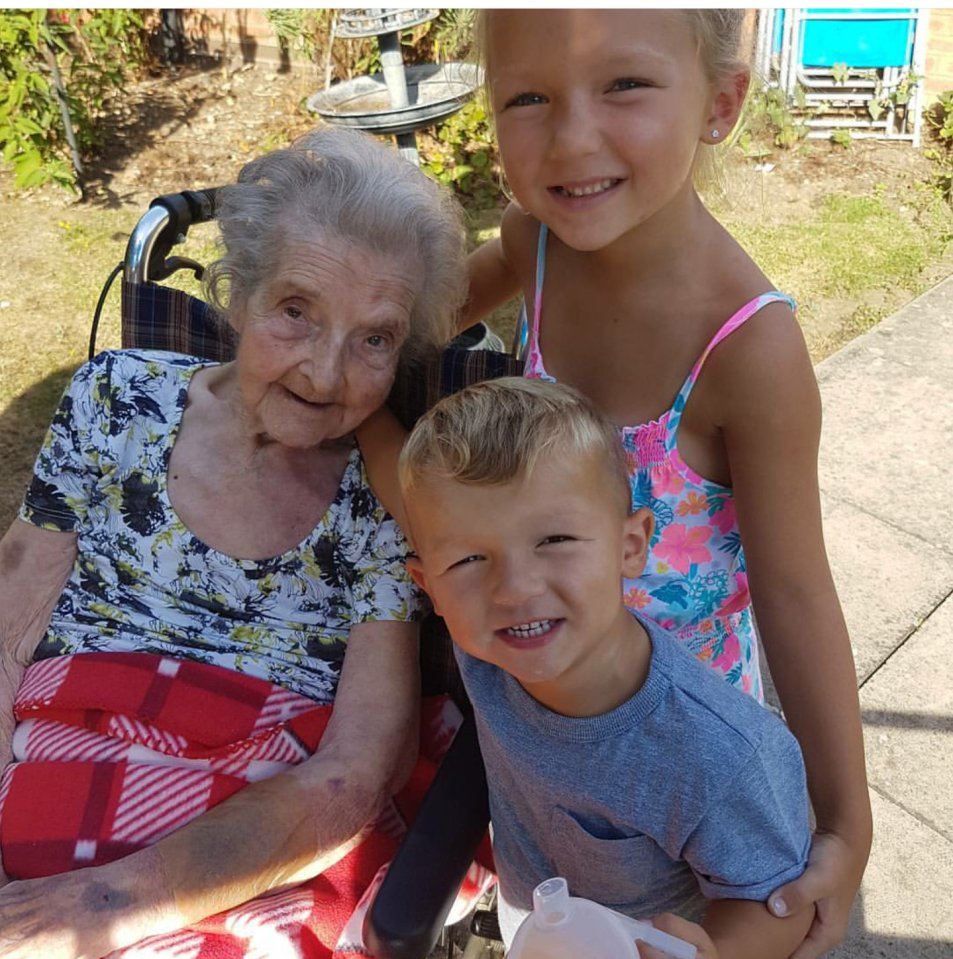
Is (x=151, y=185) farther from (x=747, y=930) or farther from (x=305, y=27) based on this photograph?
(x=747, y=930)

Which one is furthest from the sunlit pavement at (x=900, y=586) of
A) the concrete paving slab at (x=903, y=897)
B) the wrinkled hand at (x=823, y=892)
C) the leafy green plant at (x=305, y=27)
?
the leafy green plant at (x=305, y=27)

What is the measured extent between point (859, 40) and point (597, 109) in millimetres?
5858

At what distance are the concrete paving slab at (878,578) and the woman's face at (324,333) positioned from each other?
1.97 m

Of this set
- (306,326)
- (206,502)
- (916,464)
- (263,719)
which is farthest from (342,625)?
(916,464)

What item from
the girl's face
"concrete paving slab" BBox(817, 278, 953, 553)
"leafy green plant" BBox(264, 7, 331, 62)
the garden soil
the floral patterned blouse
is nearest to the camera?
the girl's face

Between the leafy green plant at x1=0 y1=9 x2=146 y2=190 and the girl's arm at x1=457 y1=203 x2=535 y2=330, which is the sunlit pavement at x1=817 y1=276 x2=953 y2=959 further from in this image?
the leafy green plant at x1=0 y1=9 x2=146 y2=190

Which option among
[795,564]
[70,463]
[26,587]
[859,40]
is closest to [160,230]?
[70,463]

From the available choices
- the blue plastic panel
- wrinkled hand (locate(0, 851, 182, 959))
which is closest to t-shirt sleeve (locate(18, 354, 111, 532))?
wrinkled hand (locate(0, 851, 182, 959))

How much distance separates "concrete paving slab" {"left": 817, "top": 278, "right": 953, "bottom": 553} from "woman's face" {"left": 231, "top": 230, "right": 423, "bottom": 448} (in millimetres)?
2462

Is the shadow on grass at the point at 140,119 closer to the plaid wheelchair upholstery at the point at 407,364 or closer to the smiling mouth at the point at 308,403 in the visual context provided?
the plaid wheelchair upholstery at the point at 407,364

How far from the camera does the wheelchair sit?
57.8 inches

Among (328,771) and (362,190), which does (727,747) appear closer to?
(328,771)

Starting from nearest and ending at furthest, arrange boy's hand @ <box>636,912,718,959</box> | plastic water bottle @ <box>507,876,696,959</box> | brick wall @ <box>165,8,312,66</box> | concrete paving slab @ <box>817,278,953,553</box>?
1. plastic water bottle @ <box>507,876,696,959</box>
2. boy's hand @ <box>636,912,718,959</box>
3. concrete paving slab @ <box>817,278,953,553</box>
4. brick wall @ <box>165,8,312,66</box>

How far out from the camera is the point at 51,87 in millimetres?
6129
